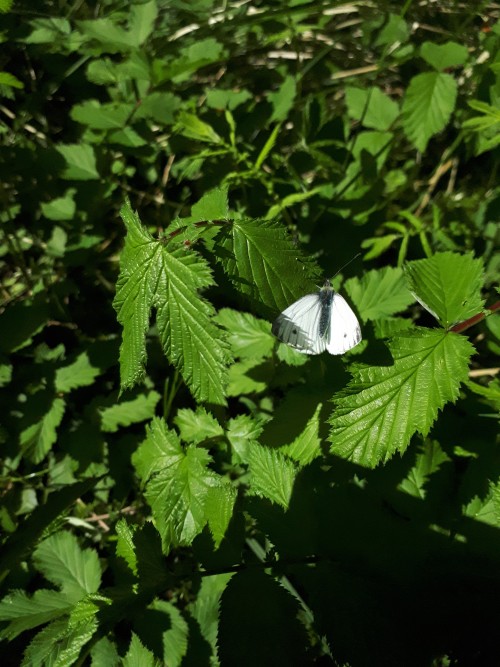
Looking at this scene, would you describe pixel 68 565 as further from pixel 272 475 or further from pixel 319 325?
pixel 319 325

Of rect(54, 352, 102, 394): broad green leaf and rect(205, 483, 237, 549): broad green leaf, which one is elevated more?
rect(205, 483, 237, 549): broad green leaf

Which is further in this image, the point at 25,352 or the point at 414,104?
the point at 25,352

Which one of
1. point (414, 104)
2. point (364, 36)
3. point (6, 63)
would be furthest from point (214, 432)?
point (6, 63)

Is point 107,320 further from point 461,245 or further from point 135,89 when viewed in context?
point 461,245

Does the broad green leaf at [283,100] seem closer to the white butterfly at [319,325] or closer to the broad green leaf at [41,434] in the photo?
the white butterfly at [319,325]

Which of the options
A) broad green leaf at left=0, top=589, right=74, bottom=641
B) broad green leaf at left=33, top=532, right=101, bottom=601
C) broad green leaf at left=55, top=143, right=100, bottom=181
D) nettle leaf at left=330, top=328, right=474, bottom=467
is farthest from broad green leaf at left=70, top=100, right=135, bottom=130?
broad green leaf at left=0, top=589, right=74, bottom=641

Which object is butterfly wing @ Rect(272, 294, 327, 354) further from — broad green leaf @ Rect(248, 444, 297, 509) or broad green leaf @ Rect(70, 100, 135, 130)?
broad green leaf @ Rect(70, 100, 135, 130)

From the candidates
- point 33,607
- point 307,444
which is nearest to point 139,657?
point 33,607
